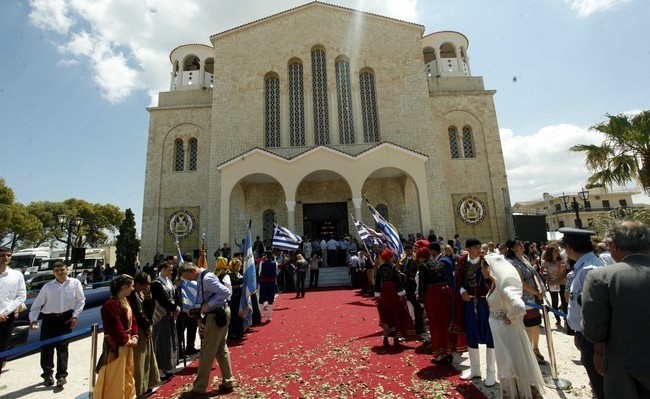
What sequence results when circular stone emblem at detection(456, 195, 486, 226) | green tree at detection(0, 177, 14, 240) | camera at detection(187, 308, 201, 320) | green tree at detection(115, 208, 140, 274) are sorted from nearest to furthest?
camera at detection(187, 308, 201, 320), green tree at detection(115, 208, 140, 274), circular stone emblem at detection(456, 195, 486, 226), green tree at detection(0, 177, 14, 240)

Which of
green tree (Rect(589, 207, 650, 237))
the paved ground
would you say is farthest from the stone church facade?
the paved ground

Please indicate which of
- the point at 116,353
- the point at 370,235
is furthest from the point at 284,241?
the point at 116,353

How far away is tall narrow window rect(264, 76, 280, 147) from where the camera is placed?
20.7m

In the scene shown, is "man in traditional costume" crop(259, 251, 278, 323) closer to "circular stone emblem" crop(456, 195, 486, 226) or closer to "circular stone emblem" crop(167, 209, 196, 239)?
"circular stone emblem" crop(167, 209, 196, 239)

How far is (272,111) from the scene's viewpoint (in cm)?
2114

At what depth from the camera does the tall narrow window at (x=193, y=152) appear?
2155 cm

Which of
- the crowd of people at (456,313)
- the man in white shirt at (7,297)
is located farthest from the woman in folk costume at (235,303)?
the man in white shirt at (7,297)

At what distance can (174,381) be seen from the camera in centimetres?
516

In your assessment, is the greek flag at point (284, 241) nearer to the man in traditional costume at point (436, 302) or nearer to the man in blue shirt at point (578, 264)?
the man in traditional costume at point (436, 302)

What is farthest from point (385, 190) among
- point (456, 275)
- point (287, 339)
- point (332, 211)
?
point (456, 275)

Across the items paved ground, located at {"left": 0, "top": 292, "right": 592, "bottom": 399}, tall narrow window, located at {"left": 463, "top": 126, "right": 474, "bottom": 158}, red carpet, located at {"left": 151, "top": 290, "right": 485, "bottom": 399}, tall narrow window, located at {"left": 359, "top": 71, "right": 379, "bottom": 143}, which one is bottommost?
paved ground, located at {"left": 0, "top": 292, "right": 592, "bottom": 399}

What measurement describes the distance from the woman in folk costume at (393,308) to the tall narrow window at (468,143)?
17079 mm

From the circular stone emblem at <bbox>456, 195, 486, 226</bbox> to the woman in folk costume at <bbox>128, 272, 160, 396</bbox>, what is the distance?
18.5m

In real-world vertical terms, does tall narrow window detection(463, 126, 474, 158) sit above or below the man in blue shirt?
above
